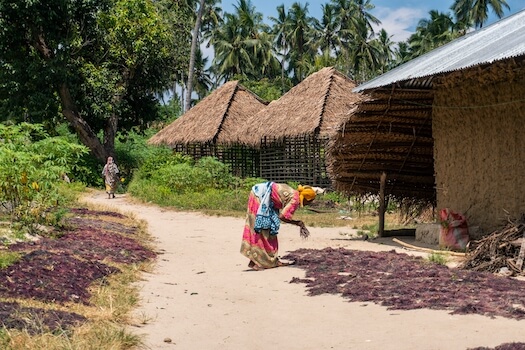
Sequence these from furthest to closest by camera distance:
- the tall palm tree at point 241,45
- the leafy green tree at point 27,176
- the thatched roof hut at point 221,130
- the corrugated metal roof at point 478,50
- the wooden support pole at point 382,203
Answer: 1. the tall palm tree at point 241,45
2. the thatched roof hut at point 221,130
3. the wooden support pole at point 382,203
4. the leafy green tree at point 27,176
5. the corrugated metal roof at point 478,50

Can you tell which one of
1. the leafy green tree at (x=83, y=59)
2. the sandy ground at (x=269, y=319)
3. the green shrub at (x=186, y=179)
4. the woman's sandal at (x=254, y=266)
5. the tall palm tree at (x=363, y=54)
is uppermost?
Answer: the tall palm tree at (x=363, y=54)

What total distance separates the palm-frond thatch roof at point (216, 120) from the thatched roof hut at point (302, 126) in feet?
3.86

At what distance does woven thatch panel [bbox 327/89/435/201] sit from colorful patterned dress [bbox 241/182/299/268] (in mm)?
3514

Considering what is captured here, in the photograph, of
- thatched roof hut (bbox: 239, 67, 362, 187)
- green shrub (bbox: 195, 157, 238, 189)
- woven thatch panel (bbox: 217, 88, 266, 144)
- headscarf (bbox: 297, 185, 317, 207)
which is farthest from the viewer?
woven thatch panel (bbox: 217, 88, 266, 144)

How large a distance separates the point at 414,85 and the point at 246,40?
37376 mm

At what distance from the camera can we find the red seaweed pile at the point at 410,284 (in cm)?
566

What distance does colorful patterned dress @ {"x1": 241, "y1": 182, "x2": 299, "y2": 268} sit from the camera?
27.2ft

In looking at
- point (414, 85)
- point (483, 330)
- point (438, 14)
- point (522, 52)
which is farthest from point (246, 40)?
point (483, 330)

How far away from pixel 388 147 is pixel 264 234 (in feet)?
15.5

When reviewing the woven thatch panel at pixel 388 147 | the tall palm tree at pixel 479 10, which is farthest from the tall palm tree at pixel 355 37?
the woven thatch panel at pixel 388 147

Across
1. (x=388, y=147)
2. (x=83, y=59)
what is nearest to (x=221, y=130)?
(x=83, y=59)

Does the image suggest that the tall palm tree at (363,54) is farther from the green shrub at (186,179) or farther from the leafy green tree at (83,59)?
the green shrub at (186,179)

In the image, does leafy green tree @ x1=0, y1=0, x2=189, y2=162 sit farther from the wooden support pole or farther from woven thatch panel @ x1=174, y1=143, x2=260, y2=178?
the wooden support pole

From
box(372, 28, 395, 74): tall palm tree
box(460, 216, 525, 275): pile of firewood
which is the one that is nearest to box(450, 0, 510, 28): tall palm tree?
box(372, 28, 395, 74): tall palm tree
